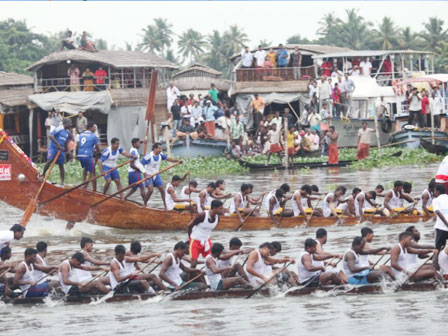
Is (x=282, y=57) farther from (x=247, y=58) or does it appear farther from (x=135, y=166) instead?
(x=135, y=166)

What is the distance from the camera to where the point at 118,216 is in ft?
67.5

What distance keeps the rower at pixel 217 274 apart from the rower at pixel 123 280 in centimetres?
91

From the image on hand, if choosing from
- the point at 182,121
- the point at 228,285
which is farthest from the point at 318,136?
the point at 228,285

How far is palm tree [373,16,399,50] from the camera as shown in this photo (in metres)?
66.6

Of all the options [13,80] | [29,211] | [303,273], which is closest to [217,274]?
[303,273]

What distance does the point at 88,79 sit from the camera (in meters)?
38.2

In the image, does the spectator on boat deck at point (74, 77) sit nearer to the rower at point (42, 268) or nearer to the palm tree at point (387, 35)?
the rower at point (42, 268)

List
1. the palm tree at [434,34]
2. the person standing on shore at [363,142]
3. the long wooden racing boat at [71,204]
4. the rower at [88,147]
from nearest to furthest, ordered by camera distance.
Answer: the long wooden racing boat at [71,204] → the rower at [88,147] → the person standing on shore at [363,142] → the palm tree at [434,34]

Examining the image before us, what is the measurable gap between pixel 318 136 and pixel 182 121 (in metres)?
5.12

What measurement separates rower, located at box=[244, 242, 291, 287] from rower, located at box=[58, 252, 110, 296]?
2026mm

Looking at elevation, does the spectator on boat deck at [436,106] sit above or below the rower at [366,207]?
above

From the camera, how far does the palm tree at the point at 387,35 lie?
66.6 m

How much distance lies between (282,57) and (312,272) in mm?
24894

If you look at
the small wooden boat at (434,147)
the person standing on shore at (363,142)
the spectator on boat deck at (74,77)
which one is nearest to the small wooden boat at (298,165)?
the person standing on shore at (363,142)
